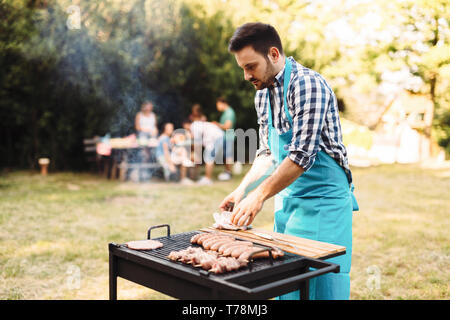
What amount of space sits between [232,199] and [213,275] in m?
0.84

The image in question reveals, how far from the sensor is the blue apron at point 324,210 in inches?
94.3

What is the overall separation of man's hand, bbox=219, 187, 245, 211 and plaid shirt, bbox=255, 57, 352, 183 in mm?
426

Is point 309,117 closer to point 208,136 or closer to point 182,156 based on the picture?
point 182,156

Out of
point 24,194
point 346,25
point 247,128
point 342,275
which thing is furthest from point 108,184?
point 346,25

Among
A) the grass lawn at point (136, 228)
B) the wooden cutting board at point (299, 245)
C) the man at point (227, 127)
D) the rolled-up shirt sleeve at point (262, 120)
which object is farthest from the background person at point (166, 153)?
the wooden cutting board at point (299, 245)

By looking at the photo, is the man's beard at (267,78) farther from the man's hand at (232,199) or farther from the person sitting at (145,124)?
the person sitting at (145,124)

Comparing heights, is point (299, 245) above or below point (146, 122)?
below

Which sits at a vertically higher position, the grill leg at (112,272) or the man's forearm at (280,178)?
the man's forearm at (280,178)

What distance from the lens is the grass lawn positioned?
4465 millimetres

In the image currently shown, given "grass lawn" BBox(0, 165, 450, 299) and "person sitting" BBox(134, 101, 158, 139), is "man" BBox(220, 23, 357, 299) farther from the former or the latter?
"person sitting" BBox(134, 101, 158, 139)

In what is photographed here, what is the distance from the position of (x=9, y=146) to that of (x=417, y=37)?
12616 mm

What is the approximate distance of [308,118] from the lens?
86.5 inches

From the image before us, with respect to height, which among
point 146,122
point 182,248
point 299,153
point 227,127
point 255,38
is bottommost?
point 182,248

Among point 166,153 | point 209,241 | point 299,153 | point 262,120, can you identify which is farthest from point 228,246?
point 166,153
